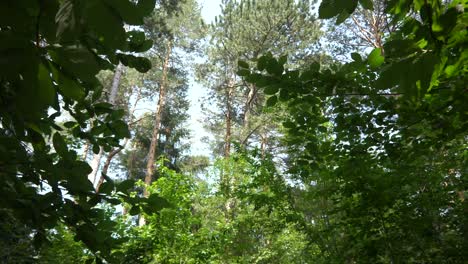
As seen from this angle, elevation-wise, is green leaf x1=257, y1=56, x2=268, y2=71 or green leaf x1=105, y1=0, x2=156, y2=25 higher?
green leaf x1=257, y1=56, x2=268, y2=71

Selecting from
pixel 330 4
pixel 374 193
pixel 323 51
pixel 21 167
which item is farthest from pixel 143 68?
pixel 323 51

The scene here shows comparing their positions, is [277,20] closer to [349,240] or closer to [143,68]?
[349,240]

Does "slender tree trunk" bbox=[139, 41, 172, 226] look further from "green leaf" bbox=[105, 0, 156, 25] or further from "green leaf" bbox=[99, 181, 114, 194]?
"green leaf" bbox=[105, 0, 156, 25]

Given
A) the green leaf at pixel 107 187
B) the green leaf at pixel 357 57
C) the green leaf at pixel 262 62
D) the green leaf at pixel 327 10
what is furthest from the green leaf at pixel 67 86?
the green leaf at pixel 357 57

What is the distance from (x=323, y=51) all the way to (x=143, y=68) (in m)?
14.8

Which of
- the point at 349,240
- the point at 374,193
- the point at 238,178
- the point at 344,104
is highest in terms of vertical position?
the point at 238,178

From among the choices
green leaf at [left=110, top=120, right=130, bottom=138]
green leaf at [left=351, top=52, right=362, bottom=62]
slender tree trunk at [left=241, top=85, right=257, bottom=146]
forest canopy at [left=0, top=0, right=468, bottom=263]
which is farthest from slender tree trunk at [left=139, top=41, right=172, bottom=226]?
green leaf at [left=351, top=52, right=362, bottom=62]

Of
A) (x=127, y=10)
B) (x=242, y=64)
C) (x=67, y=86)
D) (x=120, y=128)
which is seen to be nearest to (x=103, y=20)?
(x=127, y=10)

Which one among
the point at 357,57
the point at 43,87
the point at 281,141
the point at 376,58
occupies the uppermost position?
the point at 281,141

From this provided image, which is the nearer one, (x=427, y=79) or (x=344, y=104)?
(x=427, y=79)

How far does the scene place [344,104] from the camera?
2.31 metres

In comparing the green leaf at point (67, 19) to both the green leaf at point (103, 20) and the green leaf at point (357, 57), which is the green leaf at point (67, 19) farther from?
the green leaf at point (357, 57)

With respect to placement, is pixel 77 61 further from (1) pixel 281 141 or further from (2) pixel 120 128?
(1) pixel 281 141

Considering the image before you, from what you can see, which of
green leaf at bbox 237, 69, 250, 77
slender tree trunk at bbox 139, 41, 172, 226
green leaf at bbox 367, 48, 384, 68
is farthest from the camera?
slender tree trunk at bbox 139, 41, 172, 226
